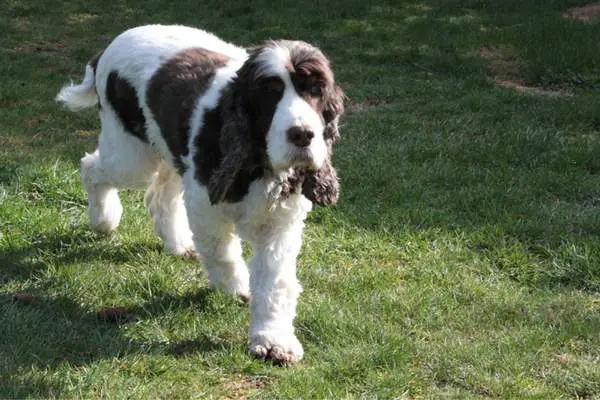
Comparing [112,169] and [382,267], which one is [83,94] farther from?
[382,267]

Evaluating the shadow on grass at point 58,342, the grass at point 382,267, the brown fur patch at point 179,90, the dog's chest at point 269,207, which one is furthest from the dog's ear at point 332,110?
the shadow on grass at point 58,342

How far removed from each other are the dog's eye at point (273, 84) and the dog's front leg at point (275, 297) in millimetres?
823

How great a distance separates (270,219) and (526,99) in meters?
5.42

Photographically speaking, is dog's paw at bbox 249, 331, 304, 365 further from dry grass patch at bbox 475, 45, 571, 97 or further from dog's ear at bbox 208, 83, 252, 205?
dry grass patch at bbox 475, 45, 571, 97

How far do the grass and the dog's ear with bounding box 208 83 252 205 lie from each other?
78 centimetres

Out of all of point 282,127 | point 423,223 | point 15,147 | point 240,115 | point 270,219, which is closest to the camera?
point 282,127

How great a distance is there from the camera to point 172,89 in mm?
4898

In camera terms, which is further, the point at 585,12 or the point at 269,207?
the point at 585,12

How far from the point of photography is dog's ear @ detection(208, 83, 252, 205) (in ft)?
13.6

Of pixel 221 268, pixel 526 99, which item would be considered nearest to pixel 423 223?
pixel 221 268

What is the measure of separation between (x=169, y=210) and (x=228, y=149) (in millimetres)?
1534

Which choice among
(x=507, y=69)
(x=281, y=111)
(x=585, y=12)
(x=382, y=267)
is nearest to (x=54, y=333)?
(x=281, y=111)

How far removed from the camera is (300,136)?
12.6ft

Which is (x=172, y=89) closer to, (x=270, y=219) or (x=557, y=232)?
(x=270, y=219)
